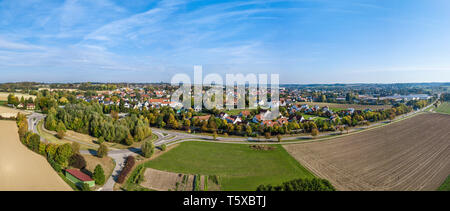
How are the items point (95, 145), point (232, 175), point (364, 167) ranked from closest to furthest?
point (232, 175), point (364, 167), point (95, 145)

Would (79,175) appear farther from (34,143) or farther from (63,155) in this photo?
(34,143)

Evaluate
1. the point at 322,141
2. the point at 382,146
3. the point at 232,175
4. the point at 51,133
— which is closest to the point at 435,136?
the point at 382,146

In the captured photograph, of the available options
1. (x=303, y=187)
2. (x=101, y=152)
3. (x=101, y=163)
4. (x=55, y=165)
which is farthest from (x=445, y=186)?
(x=55, y=165)

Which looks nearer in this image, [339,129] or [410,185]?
[410,185]

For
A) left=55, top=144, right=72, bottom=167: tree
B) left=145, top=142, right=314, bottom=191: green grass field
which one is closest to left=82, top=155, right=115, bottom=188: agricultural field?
left=55, top=144, right=72, bottom=167: tree

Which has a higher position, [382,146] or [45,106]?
[45,106]

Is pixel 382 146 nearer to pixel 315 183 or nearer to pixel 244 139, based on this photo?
pixel 244 139
